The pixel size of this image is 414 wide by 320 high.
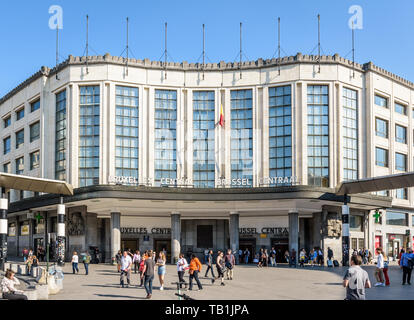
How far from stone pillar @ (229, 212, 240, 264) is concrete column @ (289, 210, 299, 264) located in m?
4.81

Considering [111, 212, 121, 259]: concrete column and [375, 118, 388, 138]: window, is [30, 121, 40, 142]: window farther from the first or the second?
[375, 118, 388, 138]: window

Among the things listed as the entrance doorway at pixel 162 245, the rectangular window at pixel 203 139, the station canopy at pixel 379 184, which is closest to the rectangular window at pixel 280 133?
the rectangular window at pixel 203 139

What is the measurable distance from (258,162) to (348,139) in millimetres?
9027

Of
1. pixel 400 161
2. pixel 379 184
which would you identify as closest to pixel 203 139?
pixel 379 184

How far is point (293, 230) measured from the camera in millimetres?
50938

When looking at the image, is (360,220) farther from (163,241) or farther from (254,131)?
(163,241)

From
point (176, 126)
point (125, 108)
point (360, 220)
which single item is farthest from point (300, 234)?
point (125, 108)

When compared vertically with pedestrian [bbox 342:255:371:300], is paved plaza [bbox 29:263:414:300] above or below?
below

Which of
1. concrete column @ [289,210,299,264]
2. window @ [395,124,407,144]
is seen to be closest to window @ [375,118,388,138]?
window @ [395,124,407,144]

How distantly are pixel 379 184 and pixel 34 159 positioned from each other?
37.3 meters

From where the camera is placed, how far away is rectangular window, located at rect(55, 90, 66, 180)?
56250 millimetres

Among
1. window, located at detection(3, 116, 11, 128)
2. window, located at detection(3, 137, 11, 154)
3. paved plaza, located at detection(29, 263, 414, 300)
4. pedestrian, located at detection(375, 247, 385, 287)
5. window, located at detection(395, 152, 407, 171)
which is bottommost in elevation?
paved plaza, located at detection(29, 263, 414, 300)

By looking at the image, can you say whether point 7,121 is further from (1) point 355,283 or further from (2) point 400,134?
(1) point 355,283

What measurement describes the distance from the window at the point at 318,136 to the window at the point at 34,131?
94.3 ft
